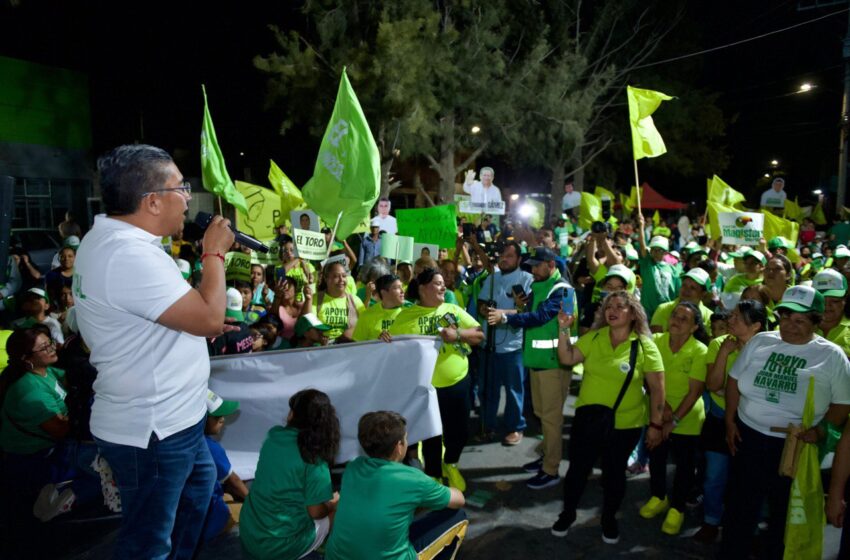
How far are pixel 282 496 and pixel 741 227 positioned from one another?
344 inches

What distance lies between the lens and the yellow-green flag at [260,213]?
1039 cm

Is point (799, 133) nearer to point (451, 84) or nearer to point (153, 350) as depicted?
point (451, 84)

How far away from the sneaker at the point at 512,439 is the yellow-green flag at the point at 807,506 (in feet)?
9.68

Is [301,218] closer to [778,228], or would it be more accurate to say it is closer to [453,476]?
[453,476]

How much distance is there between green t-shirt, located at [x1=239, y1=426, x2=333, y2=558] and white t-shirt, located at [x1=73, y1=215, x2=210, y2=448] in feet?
3.83

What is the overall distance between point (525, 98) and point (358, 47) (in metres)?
8.31

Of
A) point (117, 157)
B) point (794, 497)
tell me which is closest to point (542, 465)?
point (794, 497)

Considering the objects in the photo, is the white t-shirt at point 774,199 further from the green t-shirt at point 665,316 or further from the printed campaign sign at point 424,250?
the green t-shirt at point 665,316

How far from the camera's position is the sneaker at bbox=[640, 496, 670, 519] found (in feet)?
15.8

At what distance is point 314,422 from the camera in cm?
330

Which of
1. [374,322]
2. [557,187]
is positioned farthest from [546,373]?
[557,187]

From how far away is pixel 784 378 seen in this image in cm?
363

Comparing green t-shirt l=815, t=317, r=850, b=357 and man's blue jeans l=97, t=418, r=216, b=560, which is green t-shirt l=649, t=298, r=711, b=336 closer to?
green t-shirt l=815, t=317, r=850, b=357

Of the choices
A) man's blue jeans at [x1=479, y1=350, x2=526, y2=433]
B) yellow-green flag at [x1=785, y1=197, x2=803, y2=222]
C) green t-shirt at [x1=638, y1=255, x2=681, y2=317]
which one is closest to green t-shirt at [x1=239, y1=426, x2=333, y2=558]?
man's blue jeans at [x1=479, y1=350, x2=526, y2=433]
